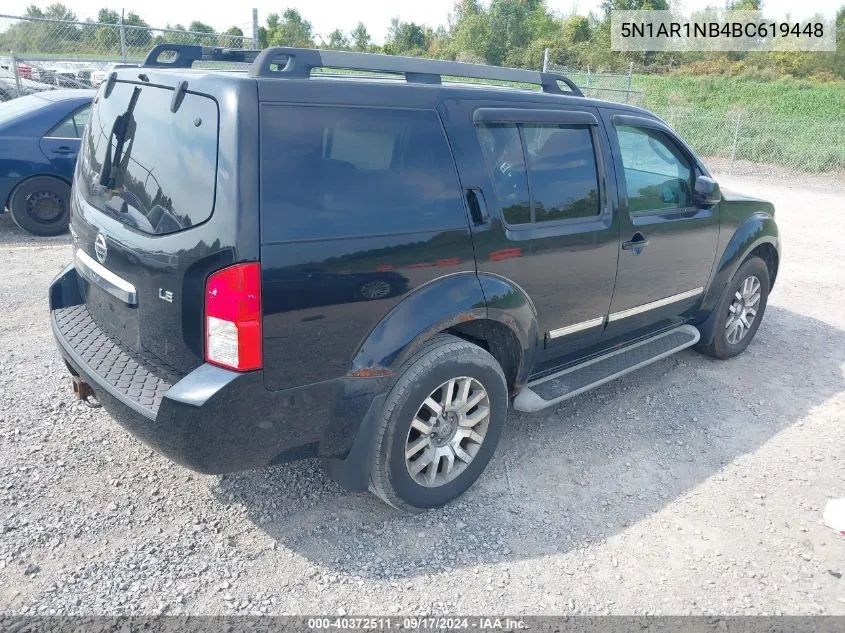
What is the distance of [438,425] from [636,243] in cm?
166

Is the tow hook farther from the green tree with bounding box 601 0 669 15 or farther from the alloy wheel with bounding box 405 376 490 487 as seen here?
the green tree with bounding box 601 0 669 15

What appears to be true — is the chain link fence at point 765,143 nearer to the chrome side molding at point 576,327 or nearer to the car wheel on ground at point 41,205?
the car wheel on ground at point 41,205

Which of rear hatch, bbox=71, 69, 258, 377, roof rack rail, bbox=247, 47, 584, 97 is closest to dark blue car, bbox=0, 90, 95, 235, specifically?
rear hatch, bbox=71, 69, 258, 377

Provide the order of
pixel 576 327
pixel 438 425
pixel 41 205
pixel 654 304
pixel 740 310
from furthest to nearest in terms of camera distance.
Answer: pixel 41 205
pixel 740 310
pixel 654 304
pixel 576 327
pixel 438 425

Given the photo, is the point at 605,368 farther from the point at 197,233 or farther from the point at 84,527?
the point at 84,527

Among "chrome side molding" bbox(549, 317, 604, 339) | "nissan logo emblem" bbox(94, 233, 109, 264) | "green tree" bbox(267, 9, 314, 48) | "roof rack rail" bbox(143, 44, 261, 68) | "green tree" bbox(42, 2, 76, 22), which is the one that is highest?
"green tree" bbox(267, 9, 314, 48)

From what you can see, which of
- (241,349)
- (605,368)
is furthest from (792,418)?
(241,349)

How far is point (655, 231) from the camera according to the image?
3.98m

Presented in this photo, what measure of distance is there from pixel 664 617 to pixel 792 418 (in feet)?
7.39

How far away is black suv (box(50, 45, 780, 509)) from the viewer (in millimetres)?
2441

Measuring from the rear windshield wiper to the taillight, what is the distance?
896 mm

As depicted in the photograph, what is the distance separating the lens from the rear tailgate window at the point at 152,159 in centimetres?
248

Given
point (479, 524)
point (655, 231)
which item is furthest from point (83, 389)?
point (655, 231)

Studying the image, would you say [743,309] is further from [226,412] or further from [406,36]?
[406,36]
